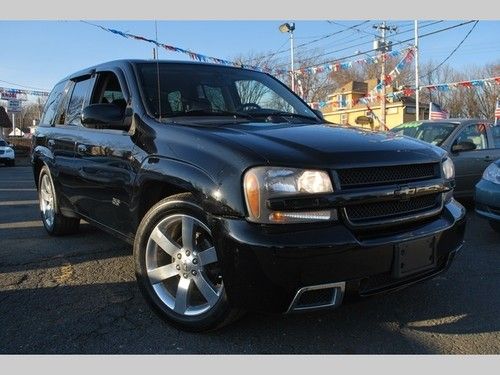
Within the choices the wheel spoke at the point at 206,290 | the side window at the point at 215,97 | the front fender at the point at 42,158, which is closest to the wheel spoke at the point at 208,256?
the wheel spoke at the point at 206,290

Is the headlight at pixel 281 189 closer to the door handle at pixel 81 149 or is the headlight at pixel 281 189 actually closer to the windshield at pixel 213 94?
the windshield at pixel 213 94

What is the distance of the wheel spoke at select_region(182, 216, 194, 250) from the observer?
10.1 feet

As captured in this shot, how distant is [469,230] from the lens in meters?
6.24

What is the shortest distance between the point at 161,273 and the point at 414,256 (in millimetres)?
1567

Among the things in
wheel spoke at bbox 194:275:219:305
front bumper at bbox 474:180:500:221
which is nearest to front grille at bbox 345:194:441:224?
wheel spoke at bbox 194:275:219:305

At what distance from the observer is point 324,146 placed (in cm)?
293

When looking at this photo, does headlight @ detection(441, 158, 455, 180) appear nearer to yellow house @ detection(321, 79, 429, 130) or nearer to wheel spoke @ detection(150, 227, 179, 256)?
wheel spoke @ detection(150, 227, 179, 256)

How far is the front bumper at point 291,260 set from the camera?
2592mm

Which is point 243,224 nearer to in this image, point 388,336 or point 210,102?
point 388,336

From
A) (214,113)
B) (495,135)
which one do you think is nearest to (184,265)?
(214,113)

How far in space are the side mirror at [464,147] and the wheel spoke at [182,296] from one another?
5.85 metres

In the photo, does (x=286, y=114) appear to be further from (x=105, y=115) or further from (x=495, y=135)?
(x=495, y=135)

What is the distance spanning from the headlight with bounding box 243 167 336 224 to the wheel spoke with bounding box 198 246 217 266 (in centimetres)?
44

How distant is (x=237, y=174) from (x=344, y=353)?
117cm
